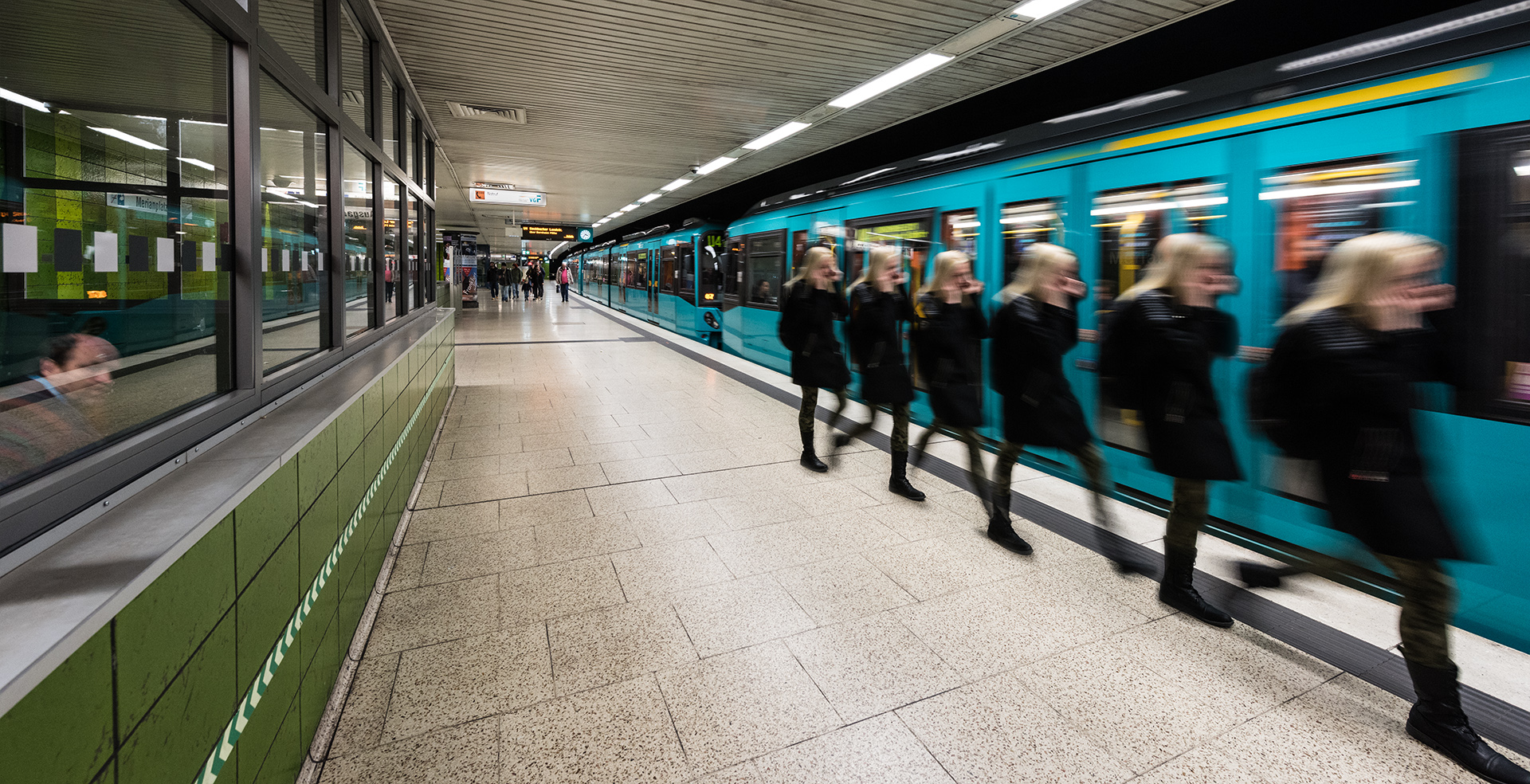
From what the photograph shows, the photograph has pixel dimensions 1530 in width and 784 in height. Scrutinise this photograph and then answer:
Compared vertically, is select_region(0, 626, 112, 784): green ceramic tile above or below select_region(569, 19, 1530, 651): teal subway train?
below

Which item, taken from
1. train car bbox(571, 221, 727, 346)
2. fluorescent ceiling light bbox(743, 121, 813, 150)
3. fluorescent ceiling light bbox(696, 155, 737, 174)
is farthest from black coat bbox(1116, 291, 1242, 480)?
fluorescent ceiling light bbox(696, 155, 737, 174)

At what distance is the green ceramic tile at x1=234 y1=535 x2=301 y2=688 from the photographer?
1602mm

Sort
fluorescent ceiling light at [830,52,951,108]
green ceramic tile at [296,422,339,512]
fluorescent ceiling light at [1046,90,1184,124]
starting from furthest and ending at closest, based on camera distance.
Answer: fluorescent ceiling light at [830,52,951,108] → fluorescent ceiling light at [1046,90,1184,124] → green ceramic tile at [296,422,339,512]

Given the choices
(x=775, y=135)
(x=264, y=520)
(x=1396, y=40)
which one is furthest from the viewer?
(x=775, y=135)

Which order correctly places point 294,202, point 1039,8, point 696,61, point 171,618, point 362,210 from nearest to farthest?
point 171,618
point 294,202
point 362,210
point 1039,8
point 696,61

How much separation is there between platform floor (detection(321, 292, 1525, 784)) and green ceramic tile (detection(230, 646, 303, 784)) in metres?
0.32

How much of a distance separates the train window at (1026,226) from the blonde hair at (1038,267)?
1571mm

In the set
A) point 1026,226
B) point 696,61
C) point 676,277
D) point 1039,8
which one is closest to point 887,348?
point 1026,226

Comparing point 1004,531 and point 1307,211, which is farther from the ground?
point 1307,211

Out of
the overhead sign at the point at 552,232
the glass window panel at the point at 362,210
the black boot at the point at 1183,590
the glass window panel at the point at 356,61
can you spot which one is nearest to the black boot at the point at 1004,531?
the black boot at the point at 1183,590

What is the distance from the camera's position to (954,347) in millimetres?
4137

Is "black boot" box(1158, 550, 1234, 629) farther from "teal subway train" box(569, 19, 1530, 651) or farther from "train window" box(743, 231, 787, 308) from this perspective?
"train window" box(743, 231, 787, 308)

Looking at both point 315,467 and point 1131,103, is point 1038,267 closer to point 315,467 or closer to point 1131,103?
point 1131,103

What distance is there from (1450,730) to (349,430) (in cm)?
397
